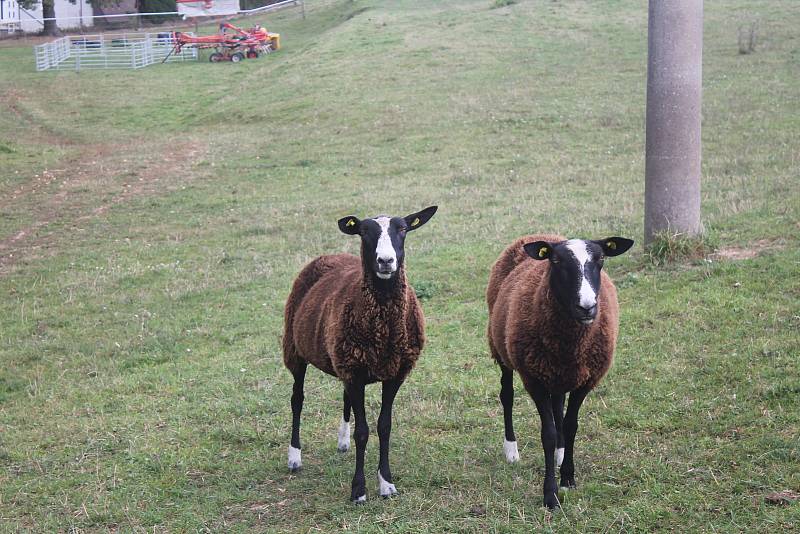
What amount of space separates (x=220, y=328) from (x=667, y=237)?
592cm

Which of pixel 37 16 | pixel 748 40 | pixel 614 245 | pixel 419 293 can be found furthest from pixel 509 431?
pixel 37 16

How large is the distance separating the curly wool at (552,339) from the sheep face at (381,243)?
1.02 meters

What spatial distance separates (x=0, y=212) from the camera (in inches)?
773

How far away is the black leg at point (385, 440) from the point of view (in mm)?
6609

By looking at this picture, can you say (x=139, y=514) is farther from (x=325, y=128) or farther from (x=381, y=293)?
(x=325, y=128)

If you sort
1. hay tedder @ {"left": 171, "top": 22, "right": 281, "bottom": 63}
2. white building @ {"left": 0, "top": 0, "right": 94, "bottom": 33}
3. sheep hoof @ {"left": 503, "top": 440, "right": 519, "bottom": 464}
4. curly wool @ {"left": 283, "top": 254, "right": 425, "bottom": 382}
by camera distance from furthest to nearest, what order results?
1. white building @ {"left": 0, "top": 0, "right": 94, "bottom": 33}
2. hay tedder @ {"left": 171, "top": 22, "right": 281, "bottom": 63}
3. sheep hoof @ {"left": 503, "top": 440, "right": 519, "bottom": 464}
4. curly wool @ {"left": 283, "top": 254, "right": 425, "bottom": 382}

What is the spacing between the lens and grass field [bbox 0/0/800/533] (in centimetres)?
656

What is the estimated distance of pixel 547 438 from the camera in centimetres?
629

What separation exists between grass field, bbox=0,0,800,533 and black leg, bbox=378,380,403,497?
190mm

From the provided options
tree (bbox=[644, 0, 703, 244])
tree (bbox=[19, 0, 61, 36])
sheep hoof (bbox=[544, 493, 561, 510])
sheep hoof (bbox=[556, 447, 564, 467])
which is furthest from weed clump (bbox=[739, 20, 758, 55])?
tree (bbox=[19, 0, 61, 36])

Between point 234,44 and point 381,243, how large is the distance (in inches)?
1733

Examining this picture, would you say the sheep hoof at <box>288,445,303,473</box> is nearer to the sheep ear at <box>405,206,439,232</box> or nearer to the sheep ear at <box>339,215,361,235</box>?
the sheep ear at <box>339,215,361,235</box>

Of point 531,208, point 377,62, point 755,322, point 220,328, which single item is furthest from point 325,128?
point 755,322

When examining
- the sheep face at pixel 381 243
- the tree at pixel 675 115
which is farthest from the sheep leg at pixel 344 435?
the tree at pixel 675 115
